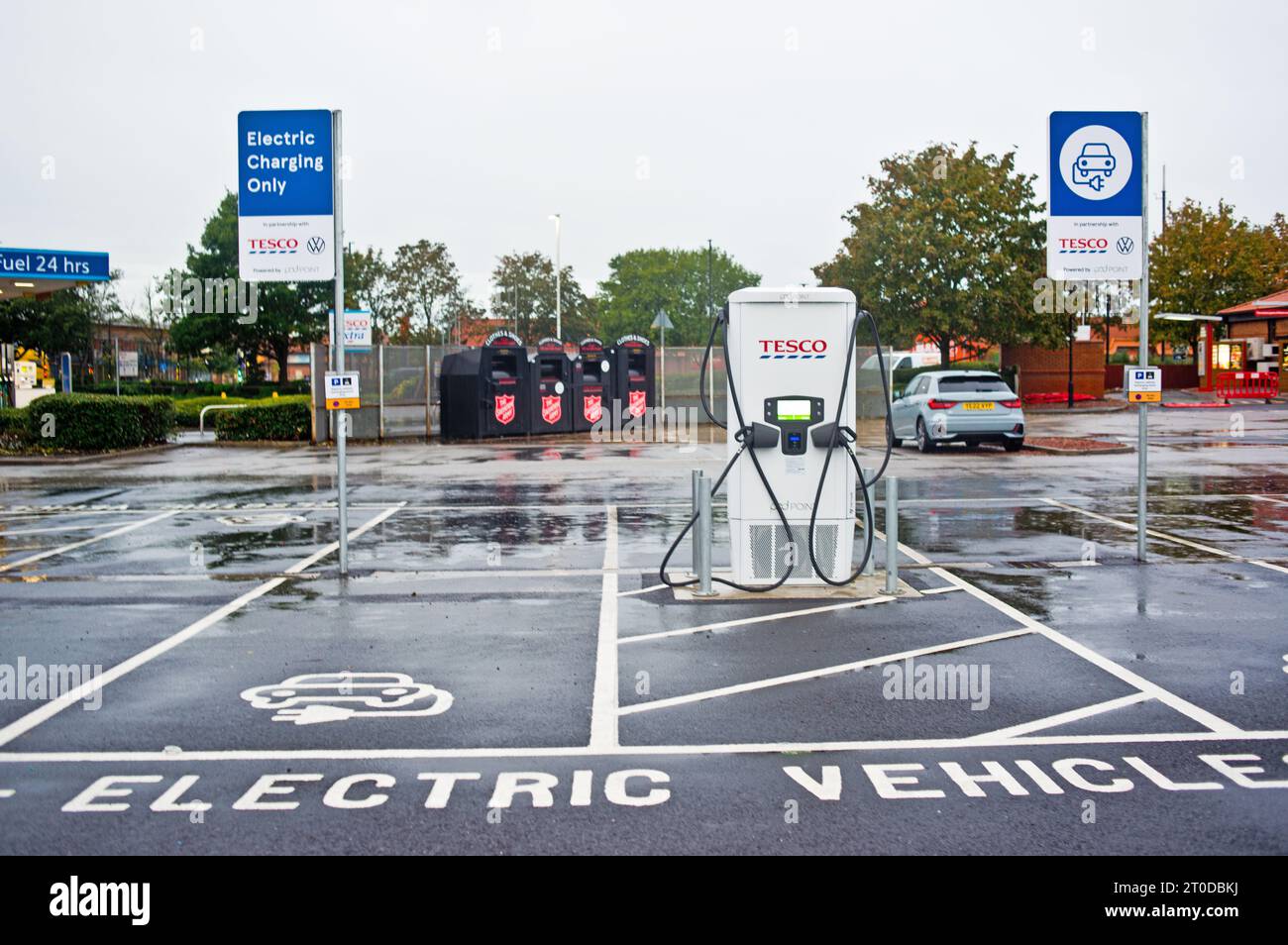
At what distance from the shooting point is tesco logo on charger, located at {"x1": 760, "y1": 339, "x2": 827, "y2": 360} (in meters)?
9.93

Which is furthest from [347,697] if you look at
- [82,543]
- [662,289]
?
[662,289]

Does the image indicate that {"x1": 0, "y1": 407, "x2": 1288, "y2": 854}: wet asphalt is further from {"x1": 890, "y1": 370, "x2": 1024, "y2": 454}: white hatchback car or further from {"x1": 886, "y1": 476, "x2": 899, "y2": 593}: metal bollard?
{"x1": 890, "y1": 370, "x2": 1024, "y2": 454}: white hatchback car

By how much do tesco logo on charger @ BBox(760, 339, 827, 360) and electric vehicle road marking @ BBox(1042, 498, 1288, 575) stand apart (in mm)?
4511

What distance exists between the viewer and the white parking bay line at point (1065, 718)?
634cm

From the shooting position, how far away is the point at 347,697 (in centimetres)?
717

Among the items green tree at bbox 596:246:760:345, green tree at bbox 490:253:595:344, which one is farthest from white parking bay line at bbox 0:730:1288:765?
green tree at bbox 596:246:760:345

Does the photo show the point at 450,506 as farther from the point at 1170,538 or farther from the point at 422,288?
the point at 422,288

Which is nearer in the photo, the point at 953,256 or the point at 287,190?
the point at 287,190

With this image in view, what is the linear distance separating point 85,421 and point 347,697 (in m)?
21.6

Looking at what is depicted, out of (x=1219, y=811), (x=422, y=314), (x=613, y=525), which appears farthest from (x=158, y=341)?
(x=1219, y=811)

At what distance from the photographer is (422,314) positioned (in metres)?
68.2

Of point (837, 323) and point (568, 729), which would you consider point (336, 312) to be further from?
point (568, 729)
